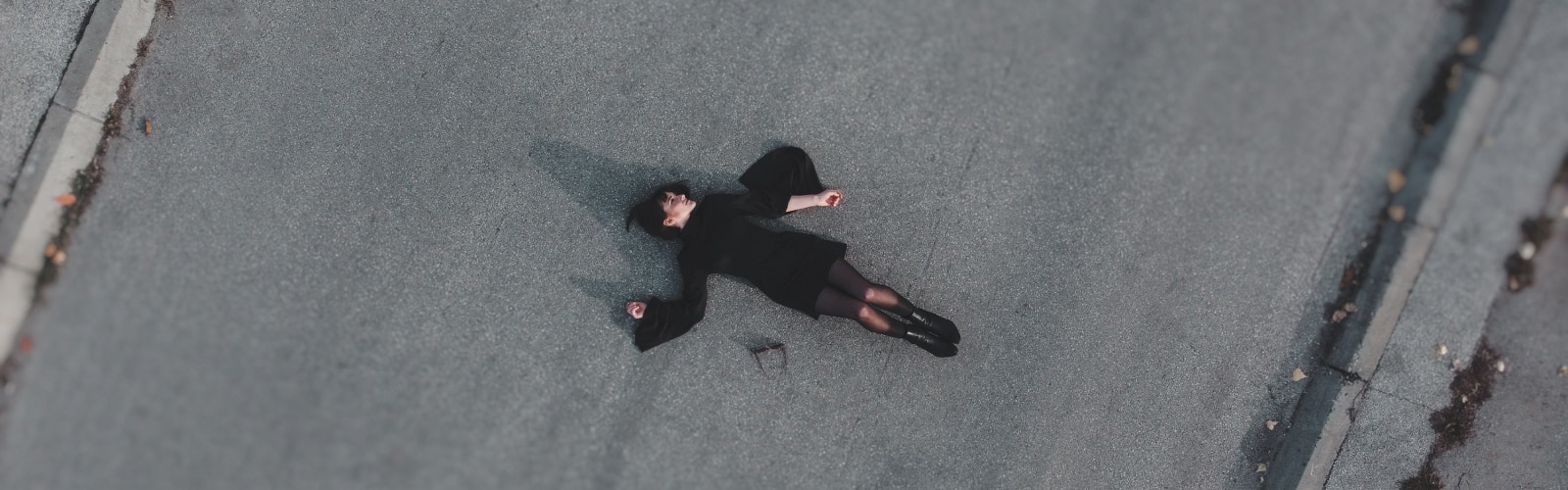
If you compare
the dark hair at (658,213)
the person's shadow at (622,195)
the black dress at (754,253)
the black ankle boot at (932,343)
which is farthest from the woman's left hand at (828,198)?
the black ankle boot at (932,343)

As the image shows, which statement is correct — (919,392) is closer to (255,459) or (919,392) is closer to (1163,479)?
(1163,479)

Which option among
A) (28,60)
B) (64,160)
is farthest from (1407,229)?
(28,60)

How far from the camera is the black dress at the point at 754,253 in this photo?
15.8ft

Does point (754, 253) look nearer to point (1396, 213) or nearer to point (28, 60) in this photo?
point (1396, 213)

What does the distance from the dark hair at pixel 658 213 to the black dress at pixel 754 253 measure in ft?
0.34

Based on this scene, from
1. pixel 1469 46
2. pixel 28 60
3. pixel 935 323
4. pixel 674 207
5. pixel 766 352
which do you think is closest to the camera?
pixel 674 207

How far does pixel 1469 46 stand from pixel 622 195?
536 cm

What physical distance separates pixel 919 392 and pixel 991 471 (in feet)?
2.31

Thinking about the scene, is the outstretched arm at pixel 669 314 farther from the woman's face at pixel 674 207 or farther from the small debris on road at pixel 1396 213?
the small debris on road at pixel 1396 213

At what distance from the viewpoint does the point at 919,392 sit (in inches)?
204

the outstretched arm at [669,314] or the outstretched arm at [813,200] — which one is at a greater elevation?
the outstretched arm at [813,200]

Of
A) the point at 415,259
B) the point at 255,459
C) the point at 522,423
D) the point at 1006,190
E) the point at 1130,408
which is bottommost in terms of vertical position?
the point at 255,459

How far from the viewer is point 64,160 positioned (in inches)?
197

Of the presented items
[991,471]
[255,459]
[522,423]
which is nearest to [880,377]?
[991,471]
